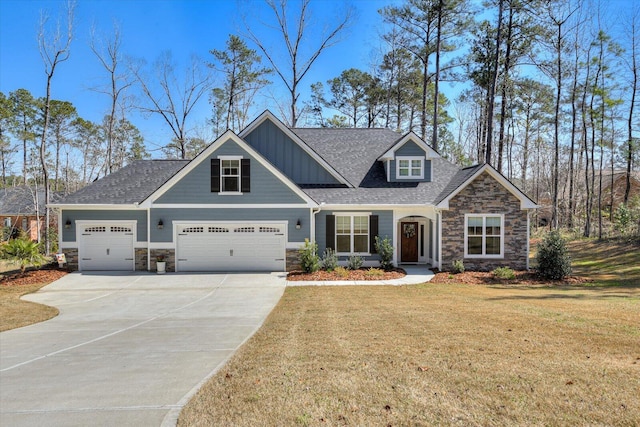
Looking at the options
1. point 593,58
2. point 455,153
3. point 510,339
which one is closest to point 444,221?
point 510,339

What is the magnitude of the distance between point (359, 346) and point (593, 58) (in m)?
30.6

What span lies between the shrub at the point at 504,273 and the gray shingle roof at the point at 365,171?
13.1 feet

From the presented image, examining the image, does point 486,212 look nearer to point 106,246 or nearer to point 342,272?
point 342,272

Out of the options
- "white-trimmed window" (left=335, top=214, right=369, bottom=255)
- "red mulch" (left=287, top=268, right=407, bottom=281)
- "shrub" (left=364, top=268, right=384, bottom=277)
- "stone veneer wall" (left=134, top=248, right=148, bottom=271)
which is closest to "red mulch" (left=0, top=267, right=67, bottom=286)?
"stone veneer wall" (left=134, top=248, right=148, bottom=271)

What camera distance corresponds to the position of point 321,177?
1878 cm

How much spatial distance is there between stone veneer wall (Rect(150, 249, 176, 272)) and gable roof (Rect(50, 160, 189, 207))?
2325 millimetres

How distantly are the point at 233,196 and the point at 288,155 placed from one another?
3825 mm

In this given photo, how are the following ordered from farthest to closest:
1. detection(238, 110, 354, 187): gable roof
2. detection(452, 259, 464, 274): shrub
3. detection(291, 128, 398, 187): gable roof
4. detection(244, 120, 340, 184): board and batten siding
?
detection(291, 128, 398, 187): gable roof, detection(244, 120, 340, 184): board and batten siding, detection(238, 110, 354, 187): gable roof, detection(452, 259, 464, 274): shrub

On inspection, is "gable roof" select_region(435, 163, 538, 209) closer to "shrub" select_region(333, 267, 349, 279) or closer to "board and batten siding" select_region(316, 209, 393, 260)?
"board and batten siding" select_region(316, 209, 393, 260)

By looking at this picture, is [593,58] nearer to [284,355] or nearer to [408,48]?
[408,48]

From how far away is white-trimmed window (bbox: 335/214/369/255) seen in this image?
17.2 meters

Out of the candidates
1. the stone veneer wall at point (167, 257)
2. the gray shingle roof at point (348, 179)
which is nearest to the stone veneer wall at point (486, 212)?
the gray shingle roof at point (348, 179)

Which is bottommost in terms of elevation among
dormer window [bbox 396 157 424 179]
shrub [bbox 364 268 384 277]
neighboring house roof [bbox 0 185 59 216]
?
shrub [bbox 364 268 384 277]

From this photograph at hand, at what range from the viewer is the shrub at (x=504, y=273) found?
48.4 feet
